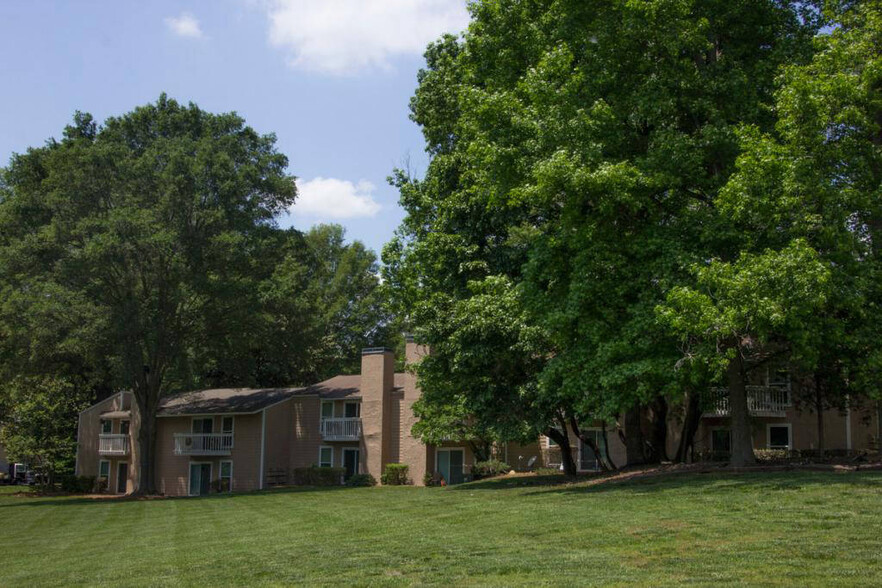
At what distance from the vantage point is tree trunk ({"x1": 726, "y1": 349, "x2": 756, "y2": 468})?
→ 67.7ft

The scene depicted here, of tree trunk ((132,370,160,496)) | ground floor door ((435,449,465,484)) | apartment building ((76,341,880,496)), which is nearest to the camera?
apartment building ((76,341,880,496))

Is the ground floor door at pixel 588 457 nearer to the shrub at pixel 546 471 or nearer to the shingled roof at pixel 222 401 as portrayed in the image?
the shrub at pixel 546 471

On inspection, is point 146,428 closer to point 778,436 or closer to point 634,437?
point 634,437

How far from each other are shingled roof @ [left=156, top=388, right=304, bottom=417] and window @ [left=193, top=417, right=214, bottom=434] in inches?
31.0

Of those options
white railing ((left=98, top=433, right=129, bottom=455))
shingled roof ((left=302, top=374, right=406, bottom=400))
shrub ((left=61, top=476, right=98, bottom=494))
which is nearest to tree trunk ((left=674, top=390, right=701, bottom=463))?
shingled roof ((left=302, top=374, right=406, bottom=400))

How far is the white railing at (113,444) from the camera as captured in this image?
48.5m

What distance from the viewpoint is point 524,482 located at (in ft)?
89.1

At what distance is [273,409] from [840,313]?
2921 centimetres

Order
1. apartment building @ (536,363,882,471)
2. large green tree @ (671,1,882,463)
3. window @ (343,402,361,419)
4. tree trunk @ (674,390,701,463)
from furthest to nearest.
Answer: window @ (343,402,361,419), apartment building @ (536,363,882,471), tree trunk @ (674,390,701,463), large green tree @ (671,1,882,463)

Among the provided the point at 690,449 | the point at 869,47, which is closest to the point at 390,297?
the point at 690,449

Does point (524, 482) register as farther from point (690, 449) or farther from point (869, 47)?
point (869, 47)

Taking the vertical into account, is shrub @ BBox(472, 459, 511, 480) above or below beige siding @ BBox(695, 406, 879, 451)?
below

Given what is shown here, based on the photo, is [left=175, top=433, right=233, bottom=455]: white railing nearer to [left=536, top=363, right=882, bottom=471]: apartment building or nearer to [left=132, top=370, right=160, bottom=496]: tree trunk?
[left=132, top=370, right=160, bottom=496]: tree trunk

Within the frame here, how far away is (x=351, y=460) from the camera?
132ft
